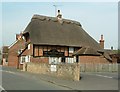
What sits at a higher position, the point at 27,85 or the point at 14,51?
the point at 14,51

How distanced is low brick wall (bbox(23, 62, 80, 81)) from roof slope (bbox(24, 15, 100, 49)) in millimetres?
11877

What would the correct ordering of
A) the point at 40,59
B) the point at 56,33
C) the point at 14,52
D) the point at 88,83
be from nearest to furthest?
the point at 88,83 → the point at 40,59 → the point at 56,33 → the point at 14,52

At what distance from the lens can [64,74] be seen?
2853 cm

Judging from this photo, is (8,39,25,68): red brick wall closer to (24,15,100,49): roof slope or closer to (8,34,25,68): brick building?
(8,34,25,68): brick building

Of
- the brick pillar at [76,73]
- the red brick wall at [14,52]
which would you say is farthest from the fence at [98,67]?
the red brick wall at [14,52]

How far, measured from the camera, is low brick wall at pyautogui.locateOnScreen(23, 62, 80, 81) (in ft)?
85.8

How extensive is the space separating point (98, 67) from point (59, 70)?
1751 cm

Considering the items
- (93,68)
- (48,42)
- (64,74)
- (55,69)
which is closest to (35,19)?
(48,42)

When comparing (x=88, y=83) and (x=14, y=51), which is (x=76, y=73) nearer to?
(x=88, y=83)

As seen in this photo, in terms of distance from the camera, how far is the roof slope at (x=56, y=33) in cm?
5403

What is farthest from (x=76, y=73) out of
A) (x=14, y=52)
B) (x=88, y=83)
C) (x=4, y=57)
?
(x=4, y=57)

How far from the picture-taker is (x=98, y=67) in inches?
1839

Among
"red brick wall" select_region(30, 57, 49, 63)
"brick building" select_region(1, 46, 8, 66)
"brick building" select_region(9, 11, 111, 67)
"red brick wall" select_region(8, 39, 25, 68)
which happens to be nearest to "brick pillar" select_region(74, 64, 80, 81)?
"red brick wall" select_region(30, 57, 49, 63)

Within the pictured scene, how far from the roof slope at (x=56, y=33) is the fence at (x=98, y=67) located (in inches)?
405
